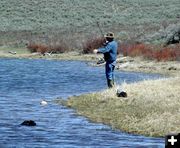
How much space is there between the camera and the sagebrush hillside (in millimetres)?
81125

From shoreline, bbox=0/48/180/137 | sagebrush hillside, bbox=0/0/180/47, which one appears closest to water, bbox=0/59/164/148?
shoreline, bbox=0/48/180/137

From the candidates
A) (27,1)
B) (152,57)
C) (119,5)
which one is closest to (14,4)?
(27,1)

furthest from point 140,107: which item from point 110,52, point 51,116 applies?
point 110,52

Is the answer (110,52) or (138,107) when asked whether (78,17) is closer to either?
(110,52)

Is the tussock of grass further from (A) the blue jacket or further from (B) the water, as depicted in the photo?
(A) the blue jacket

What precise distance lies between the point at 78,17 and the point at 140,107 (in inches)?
2935

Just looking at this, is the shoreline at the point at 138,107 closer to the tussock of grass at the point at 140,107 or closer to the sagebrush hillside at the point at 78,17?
the tussock of grass at the point at 140,107

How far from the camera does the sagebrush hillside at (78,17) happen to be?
8112 centimetres

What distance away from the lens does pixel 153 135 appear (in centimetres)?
1806

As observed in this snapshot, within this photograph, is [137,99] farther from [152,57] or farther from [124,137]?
[152,57]

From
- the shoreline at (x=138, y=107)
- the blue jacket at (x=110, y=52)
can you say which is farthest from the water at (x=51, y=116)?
the blue jacket at (x=110, y=52)

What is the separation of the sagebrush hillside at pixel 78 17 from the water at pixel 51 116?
3296 centimetres

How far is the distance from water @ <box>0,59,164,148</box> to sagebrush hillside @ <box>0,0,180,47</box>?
3296cm

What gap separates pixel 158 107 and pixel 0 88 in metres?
13.4
